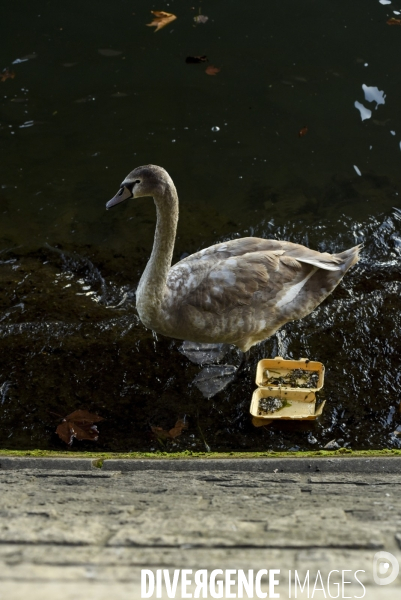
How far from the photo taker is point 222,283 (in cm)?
457

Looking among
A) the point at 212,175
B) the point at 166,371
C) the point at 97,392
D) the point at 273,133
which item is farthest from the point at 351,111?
the point at 97,392

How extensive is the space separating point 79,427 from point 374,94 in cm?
597

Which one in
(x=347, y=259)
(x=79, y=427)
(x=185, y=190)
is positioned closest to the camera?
(x=79, y=427)

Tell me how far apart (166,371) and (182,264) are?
3.24 ft

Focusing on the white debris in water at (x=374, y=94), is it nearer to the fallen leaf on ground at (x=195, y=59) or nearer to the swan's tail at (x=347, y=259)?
the fallen leaf on ground at (x=195, y=59)

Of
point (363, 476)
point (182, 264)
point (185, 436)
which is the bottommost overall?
point (185, 436)

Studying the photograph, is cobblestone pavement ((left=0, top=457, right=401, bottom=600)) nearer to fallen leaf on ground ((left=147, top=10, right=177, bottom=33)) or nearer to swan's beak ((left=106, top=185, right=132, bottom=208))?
swan's beak ((left=106, top=185, right=132, bottom=208))

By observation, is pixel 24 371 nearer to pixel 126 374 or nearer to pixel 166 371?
pixel 126 374

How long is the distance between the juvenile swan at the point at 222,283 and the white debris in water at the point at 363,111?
3.46 metres

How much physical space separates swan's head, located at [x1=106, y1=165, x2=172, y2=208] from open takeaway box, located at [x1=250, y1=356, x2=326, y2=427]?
5.67ft

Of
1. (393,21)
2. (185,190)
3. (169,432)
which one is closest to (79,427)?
(169,432)

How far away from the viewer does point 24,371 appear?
5.10m

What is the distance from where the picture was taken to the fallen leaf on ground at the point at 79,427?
4.64m

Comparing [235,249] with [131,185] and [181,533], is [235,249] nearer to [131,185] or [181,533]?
[131,185]
